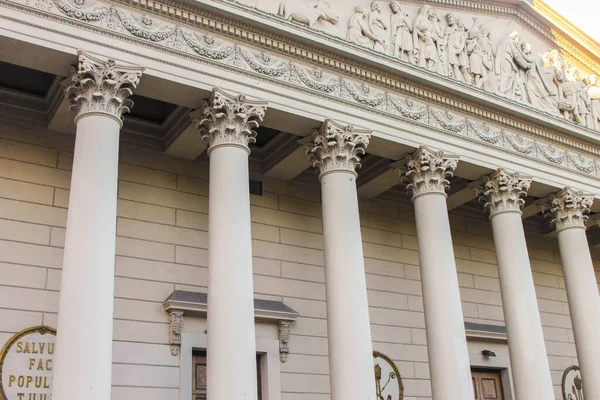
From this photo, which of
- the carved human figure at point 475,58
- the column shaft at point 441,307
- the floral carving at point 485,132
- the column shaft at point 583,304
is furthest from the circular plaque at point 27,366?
the column shaft at point 583,304

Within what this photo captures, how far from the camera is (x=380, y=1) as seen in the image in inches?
575

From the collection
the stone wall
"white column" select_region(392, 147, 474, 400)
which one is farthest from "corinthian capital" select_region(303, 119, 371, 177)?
the stone wall

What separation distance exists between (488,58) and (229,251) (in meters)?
8.60

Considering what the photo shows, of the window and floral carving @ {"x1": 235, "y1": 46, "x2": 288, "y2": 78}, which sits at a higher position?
floral carving @ {"x1": 235, "y1": 46, "x2": 288, "y2": 78}

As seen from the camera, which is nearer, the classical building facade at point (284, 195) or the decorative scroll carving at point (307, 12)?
the classical building facade at point (284, 195)

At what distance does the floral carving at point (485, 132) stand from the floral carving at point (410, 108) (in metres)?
1.32

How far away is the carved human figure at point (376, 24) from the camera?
1400cm

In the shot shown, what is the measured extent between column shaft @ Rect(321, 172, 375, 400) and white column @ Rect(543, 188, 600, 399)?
5.97 metres

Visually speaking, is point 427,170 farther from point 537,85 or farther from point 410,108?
point 537,85

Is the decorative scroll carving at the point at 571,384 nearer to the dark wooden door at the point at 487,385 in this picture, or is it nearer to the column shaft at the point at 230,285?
the dark wooden door at the point at 487,385

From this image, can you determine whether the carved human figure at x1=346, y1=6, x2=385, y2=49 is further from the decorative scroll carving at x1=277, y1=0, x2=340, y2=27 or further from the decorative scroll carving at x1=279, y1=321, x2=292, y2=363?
the decorative scroll carving at x1=279, y1=321, x2=292, y2=363

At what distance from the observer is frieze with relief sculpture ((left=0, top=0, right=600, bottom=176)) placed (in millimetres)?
10867

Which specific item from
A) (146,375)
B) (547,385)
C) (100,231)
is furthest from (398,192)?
(100,231)

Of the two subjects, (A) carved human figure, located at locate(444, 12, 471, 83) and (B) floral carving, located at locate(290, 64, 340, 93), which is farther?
(A) carved human figure, located at locate(444, 12, 471, 83)
